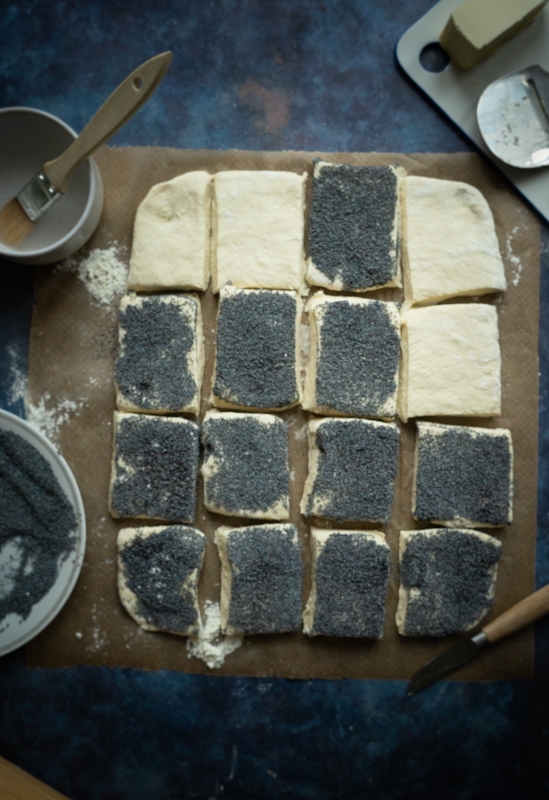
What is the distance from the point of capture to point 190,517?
213 centimetres

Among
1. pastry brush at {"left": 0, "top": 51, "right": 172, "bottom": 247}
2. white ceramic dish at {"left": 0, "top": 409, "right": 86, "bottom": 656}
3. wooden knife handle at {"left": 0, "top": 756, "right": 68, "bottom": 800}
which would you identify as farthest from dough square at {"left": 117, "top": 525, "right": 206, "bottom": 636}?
pastry brush at {"left": 0, "top": 51, "right": 172, "bottom": 247}

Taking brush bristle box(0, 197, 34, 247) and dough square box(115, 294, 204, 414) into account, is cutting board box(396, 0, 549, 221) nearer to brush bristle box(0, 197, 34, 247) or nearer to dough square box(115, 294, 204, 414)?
dough square box(115, 294, 204, 414)

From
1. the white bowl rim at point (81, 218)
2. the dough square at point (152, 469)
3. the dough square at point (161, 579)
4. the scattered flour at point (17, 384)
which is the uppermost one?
the white bowl rim at point (81, 218)

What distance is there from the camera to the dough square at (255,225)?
7.13ft

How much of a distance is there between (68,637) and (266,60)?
2.02 m

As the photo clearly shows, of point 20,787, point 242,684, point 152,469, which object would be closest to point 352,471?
point 152,469

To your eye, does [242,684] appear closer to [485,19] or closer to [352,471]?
[352,471]

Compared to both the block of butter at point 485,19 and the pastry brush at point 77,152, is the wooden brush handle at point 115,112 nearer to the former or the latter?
the pastry brush at point 77,152

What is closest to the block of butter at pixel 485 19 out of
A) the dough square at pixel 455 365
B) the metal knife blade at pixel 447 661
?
the dough square at pixel 455 365

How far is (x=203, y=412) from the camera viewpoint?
2223 mm

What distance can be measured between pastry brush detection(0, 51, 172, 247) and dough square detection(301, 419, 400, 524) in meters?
1.07

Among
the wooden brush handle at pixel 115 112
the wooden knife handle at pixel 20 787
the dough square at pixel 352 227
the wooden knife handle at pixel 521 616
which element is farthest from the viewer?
the dough square at pixel 352 227

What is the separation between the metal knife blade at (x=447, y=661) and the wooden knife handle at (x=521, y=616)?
4cm

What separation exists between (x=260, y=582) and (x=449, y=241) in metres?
1.26
